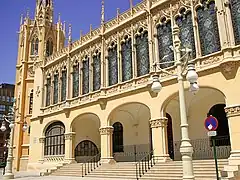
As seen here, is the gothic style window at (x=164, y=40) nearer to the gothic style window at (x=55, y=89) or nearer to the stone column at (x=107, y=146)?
the stone column at (x=107, y=146)

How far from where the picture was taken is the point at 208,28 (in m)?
16.3

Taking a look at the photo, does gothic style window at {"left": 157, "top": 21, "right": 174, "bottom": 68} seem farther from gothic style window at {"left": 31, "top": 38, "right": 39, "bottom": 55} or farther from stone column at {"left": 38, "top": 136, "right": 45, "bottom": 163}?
gothic style window at {"left": 31, "top": 38, "right": 39, "bottom": 55}

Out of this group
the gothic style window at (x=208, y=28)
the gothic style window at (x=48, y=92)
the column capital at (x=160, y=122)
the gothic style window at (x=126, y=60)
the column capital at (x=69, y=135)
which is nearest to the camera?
the gothic style window at (x=208, y=28)

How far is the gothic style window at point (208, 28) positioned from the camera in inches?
623

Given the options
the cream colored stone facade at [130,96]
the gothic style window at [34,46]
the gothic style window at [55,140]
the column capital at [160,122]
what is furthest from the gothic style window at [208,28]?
the gothic style window at [34,46]

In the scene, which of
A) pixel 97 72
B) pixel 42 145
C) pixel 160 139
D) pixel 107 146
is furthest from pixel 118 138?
pixel 42 145

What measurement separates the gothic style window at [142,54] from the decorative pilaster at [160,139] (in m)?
3.82

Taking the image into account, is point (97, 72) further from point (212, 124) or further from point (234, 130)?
point (212, 124)

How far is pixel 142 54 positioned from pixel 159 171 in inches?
331

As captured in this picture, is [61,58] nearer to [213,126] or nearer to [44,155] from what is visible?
[44,155]

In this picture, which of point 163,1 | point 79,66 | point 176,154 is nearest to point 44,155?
point 79,66

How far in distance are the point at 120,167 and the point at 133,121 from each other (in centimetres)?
535

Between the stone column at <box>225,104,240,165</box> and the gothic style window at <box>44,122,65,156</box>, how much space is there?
15.9m

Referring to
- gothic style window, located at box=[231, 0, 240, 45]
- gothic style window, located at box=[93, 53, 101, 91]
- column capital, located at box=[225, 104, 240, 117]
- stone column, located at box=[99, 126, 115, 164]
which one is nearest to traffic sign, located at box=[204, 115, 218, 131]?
column capital, located at box=[225, 104, 240, 117]
